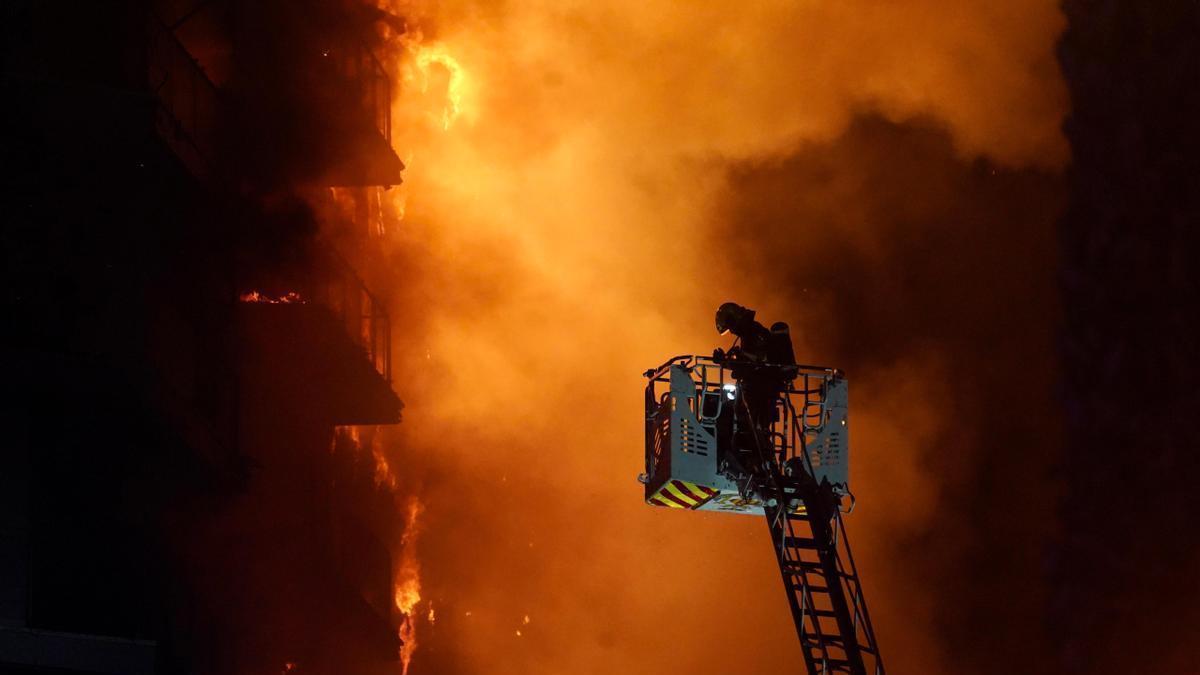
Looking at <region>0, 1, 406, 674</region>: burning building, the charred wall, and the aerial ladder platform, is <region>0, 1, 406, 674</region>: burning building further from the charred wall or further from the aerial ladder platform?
the charred wall

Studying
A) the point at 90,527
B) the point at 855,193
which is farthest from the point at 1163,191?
the point at 90,527

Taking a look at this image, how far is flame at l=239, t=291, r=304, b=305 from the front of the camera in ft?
58.5

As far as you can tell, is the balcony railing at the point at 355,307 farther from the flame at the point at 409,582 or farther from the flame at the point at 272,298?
the flame at the point at 409,582

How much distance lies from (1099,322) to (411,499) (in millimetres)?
10082

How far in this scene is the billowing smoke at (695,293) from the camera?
854 inches

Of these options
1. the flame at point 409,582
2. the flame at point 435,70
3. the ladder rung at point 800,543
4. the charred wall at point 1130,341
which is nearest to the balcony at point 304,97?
the flame at point 435,70

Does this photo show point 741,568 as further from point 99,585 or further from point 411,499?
point 99,585

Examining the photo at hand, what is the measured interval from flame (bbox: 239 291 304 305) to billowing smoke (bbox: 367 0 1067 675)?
443 centimetres

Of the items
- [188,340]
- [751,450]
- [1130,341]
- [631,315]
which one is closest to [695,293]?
[631,315]

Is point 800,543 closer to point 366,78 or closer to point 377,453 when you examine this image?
point 366,78

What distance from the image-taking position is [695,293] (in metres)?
23.3

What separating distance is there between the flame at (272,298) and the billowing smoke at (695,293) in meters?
4.43

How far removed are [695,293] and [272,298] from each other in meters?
7.29

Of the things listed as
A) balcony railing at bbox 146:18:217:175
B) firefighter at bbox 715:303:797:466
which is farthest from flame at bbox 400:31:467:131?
firefighter at bbox 715:303:797:466
